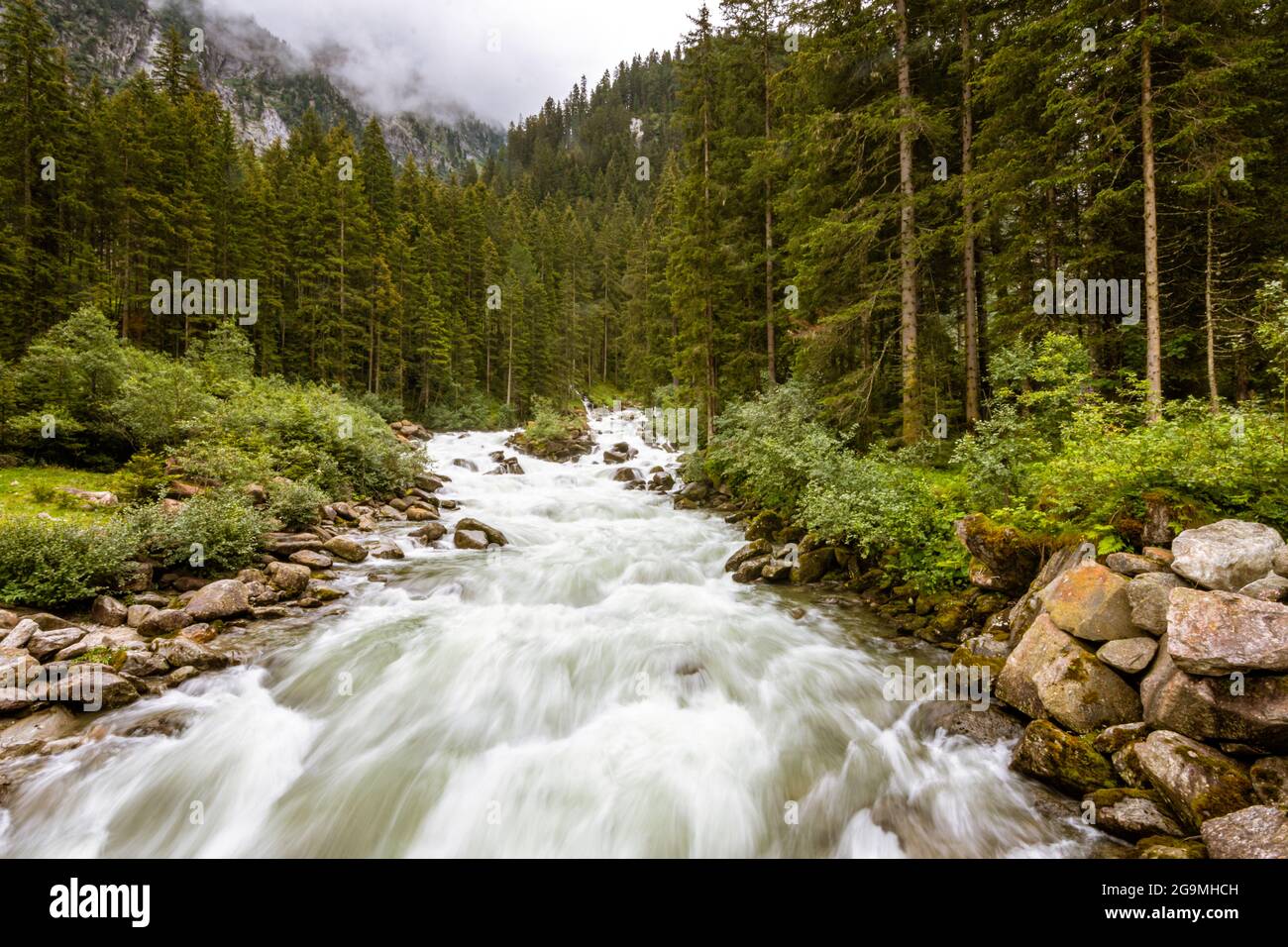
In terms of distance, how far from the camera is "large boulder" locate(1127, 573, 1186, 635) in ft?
15.6

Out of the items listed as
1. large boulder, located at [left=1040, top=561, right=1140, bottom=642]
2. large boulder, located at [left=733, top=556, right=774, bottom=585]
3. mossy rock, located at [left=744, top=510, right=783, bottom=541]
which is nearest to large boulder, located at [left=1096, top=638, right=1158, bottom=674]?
large boulder, located at [left=1040, top=561, right=1140, bottom=642]

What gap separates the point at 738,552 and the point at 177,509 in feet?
36.8

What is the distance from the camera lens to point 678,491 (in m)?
20.5

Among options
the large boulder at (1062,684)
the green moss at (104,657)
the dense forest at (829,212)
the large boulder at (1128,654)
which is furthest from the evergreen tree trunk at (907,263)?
the green moss at (104,657)

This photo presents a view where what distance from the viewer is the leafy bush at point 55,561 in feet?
23.8

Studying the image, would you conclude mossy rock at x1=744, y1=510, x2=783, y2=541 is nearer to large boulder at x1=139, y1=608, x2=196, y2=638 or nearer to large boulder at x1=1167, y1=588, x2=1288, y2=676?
large boulder at x1=1167, y1=588, x2=1288, y2=676

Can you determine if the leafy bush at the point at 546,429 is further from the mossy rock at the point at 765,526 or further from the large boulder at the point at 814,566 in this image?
the large boulder at the point at 814,566

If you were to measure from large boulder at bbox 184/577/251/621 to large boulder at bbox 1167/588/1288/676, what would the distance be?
11719mm

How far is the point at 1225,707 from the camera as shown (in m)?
3.99

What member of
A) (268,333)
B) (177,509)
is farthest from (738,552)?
(268,333)

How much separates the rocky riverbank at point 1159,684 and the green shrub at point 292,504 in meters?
13.6

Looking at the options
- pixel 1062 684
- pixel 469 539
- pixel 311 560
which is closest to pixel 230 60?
pixel 469 539
